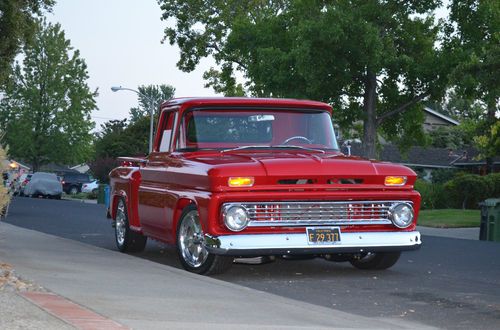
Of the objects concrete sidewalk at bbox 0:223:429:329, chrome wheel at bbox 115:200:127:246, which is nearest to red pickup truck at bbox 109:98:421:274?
concrete sidewalk at bbox 0:223:429:329

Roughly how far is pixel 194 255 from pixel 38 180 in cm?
4517

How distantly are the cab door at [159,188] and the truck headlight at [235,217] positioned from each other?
117cm

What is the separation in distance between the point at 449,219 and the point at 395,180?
63.3 ft

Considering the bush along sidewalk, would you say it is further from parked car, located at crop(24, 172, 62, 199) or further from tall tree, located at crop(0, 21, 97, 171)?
tall tree, located at crop(0, 21, 97, 171)

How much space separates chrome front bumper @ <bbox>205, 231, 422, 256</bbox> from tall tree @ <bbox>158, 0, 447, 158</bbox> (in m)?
22.7

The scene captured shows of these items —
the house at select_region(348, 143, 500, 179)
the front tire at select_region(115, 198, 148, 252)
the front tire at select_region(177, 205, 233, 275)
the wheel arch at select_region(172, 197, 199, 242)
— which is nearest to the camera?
the front tire at select_region(177, 205, 233, 275)

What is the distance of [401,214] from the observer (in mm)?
11305

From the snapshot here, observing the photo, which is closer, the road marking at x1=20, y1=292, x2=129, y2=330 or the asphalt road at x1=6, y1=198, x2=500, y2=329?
the road marking at x1=20, y1=292, x2=129, y2=330

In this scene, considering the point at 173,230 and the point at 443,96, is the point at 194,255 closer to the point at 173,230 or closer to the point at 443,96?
the point at 173,230

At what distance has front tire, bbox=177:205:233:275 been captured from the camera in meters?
A: 10.9

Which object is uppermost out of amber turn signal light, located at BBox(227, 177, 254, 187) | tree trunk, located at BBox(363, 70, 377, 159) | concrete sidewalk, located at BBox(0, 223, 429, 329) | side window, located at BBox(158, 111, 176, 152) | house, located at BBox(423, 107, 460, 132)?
→ house, located at BBox(423, 107, 460, 132)

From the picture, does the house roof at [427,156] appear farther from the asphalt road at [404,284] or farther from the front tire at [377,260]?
the front tire at [377,260]

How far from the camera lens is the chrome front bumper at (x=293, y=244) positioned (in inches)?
412

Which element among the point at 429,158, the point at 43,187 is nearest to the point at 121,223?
the point at 43,187
